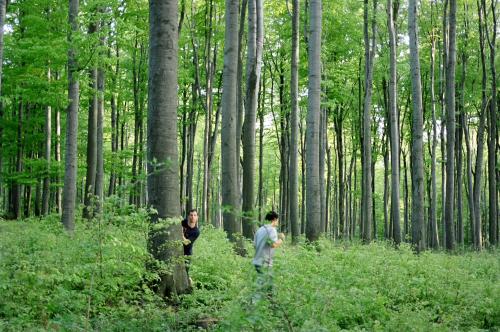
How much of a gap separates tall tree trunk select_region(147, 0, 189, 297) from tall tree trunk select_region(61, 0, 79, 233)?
6801mm

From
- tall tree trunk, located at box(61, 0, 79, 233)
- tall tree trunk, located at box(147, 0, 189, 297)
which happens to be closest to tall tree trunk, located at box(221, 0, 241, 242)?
tall tree trunk, located at box(147, 0, 189, 297)

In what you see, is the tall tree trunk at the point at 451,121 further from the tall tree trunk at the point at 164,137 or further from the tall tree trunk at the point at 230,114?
the tall tree trunk at the point at 164,137

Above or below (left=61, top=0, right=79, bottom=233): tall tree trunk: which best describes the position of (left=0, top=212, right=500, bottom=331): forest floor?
below

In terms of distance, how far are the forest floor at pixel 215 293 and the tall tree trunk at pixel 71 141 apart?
80.0 inches

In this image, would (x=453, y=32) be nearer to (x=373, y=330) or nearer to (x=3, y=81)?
(x=373, y=330)

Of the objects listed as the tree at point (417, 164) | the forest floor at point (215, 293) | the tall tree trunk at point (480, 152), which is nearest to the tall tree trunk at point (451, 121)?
the tree at point (417, 164)

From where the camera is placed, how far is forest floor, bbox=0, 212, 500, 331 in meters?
4.87

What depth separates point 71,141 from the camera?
1336 cm

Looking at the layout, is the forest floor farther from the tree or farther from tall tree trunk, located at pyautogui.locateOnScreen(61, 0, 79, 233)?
the tree

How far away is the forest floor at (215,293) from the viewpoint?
4.87 metres

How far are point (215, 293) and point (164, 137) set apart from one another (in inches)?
100

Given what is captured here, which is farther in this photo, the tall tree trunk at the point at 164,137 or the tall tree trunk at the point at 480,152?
the tall tree trunk at the point at 480,152

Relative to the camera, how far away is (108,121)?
39.2 meters

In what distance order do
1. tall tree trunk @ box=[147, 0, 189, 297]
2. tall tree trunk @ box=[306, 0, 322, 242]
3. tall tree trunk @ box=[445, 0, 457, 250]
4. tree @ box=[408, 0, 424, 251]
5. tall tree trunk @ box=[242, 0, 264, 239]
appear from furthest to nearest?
tall tree trunk @ box=[445, 0, 457, 250]
tree @ box=[408, 0, 424, 251]
tall tree trunk @ box=[306, 0, 322, 242]
tall tree trunk @ box=[242, 0, 264, 239]
tall tree trunk @ box=[147, 0, 189, 297]
